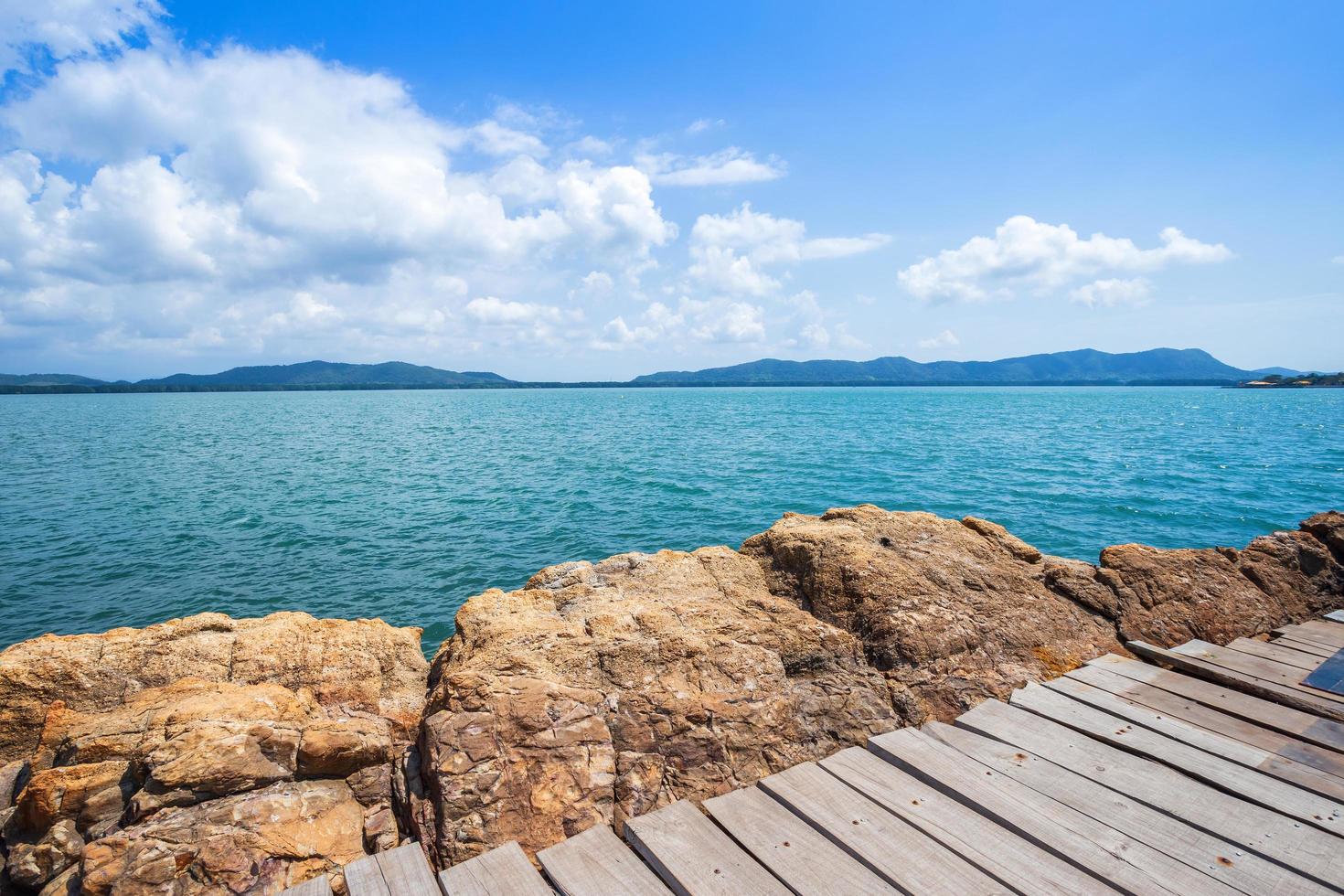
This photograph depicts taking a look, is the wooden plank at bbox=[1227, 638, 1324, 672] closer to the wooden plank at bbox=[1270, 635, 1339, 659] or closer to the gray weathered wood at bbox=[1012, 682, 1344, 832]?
the wooden plank at bbox=[1270, 635, 1339, 659]

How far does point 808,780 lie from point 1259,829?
2474mm

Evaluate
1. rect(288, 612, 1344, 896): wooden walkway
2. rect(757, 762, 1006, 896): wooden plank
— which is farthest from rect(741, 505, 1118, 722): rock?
rect(757, 762, 1006, 896): wooden plank

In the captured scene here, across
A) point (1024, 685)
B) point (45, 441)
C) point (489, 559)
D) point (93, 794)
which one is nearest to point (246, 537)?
point (489, 559)

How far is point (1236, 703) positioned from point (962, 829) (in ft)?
10.0

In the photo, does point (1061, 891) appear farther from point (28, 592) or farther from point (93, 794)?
point (28, 592)

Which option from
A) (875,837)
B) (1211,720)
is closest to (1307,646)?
(1211,720)

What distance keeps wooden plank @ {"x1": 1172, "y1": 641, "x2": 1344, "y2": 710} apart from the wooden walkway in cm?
30

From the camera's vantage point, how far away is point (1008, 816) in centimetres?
374

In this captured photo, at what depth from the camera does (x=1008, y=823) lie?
3.71m

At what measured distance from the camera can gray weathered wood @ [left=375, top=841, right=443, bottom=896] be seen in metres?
3.52

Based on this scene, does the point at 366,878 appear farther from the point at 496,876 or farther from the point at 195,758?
the point at 195,758

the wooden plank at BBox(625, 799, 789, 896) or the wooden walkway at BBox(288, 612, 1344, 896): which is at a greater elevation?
the wooden walkway at BBox(288, 612, 1344, 896)

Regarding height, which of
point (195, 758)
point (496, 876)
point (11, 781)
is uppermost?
point (195, 758)

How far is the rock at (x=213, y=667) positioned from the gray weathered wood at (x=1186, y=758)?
16.7 ft
